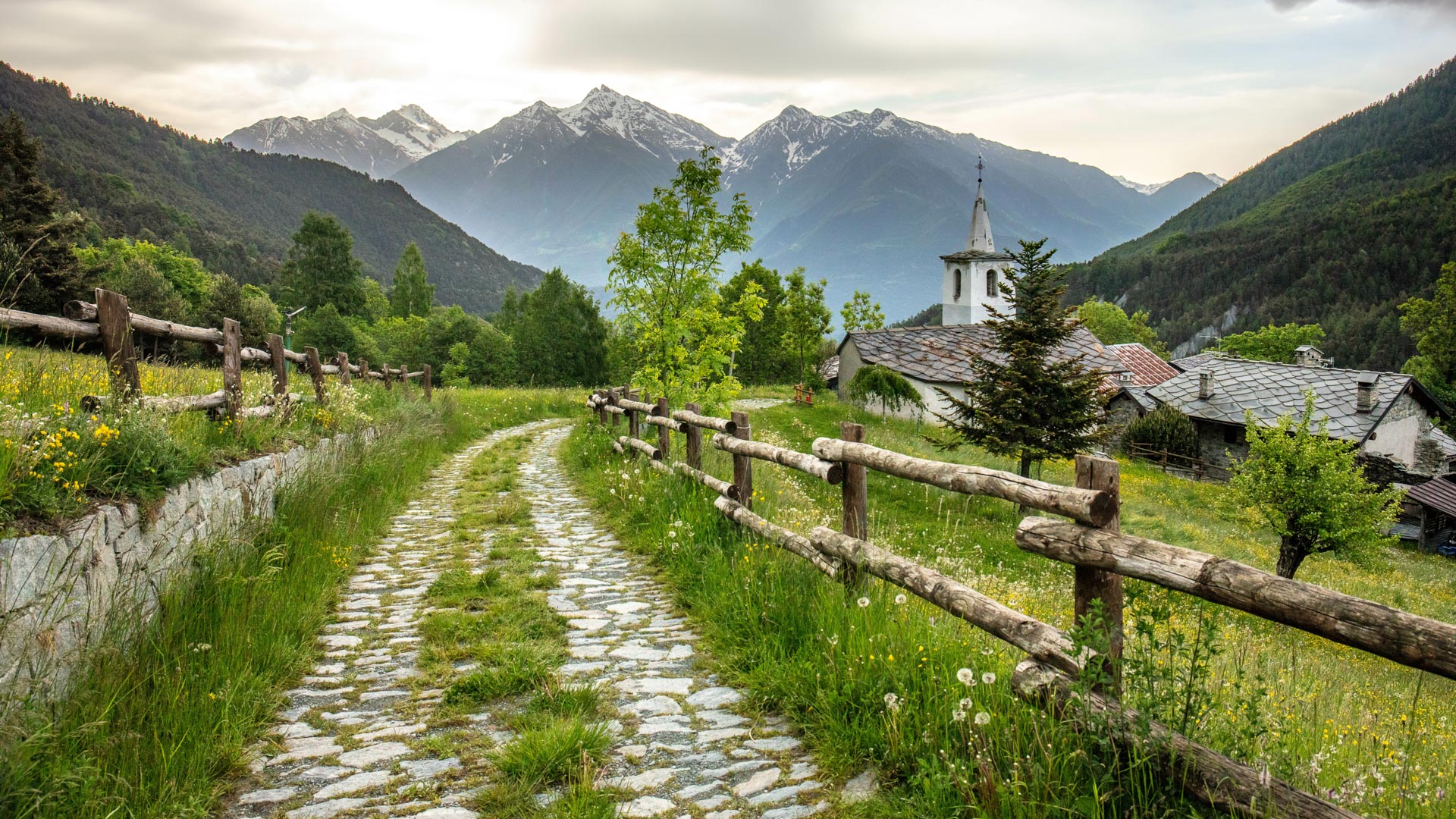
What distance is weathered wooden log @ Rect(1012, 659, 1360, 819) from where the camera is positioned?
2.11m

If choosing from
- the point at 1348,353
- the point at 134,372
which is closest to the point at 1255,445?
the point at 134,372

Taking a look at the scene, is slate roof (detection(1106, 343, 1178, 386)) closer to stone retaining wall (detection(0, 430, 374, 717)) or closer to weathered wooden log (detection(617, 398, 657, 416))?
weathered wooden log (detection(617, 398, 657, 416))

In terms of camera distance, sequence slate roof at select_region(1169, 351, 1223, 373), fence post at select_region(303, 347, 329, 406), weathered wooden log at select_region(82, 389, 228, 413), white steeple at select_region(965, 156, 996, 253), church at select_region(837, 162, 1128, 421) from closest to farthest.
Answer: weathered wooden log at select_region(82, 389, 228, 413) → fence post at select_region(303, 347, 329, 406) → church at select_region(837, 162, 1128, 421) → slate roof at select_region(1169, 351, 1223, 373) → white steeple at select_region(965, 156, 996, 253)

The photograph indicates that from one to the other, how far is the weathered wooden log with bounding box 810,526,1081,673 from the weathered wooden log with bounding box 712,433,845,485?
1.33 feet

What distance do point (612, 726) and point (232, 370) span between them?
18.4 feet

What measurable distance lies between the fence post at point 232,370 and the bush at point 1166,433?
5173 centimetres

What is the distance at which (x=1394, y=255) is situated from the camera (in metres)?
122

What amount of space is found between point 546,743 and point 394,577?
3.77 m

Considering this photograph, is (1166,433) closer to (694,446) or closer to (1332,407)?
(1332,407)

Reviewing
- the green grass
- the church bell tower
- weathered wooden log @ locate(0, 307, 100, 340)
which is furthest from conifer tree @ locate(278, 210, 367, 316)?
the green grass

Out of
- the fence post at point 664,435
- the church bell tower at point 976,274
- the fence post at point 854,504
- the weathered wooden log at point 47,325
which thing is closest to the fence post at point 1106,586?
the fence post at point 854,504

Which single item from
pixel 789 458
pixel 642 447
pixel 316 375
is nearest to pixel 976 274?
pixel 642 447

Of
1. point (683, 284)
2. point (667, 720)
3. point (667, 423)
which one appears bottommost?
point (667, 720)

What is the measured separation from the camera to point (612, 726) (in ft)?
12.4
